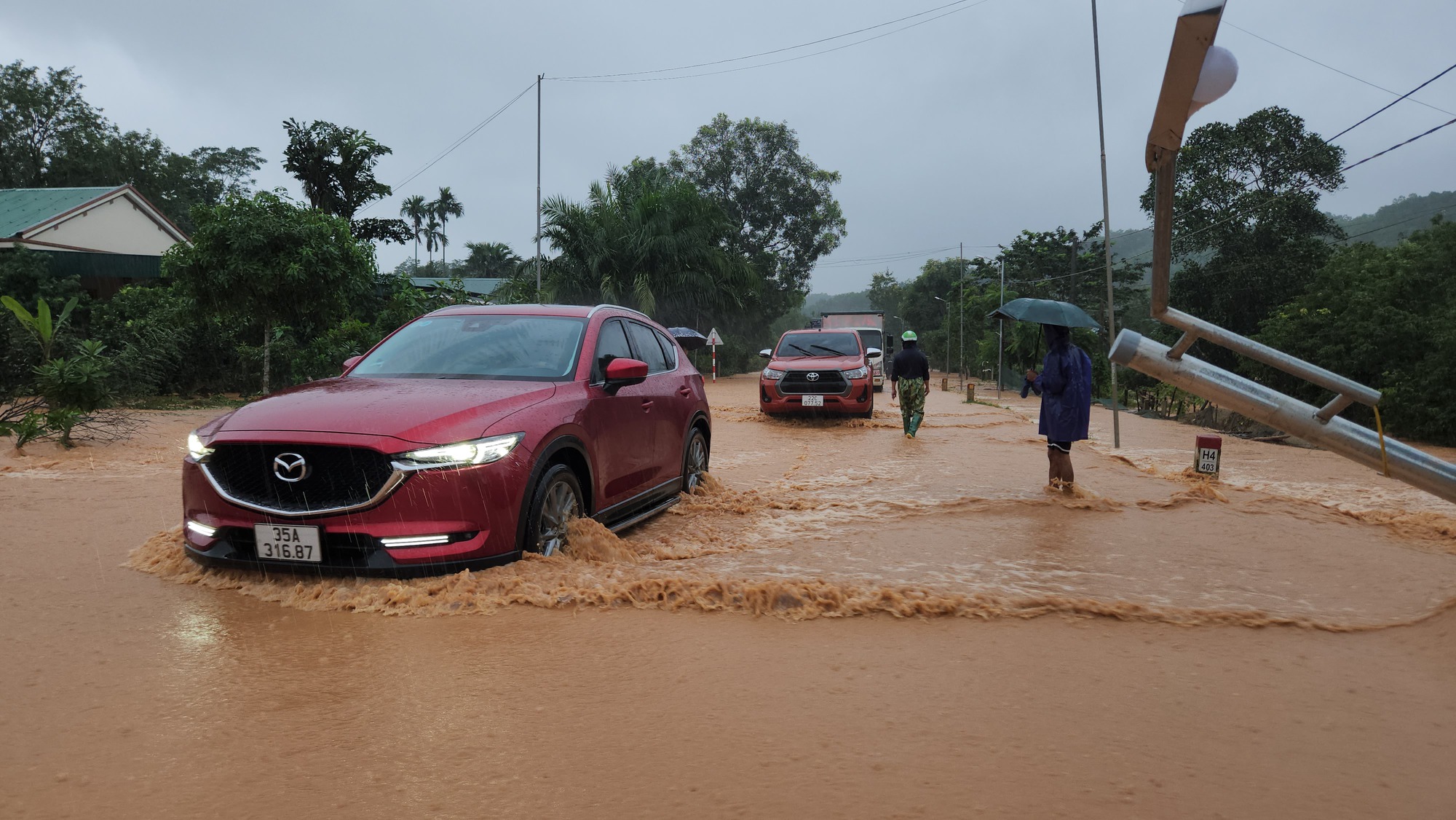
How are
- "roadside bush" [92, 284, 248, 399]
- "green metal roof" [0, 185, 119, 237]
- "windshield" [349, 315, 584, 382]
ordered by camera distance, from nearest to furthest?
"windshield" [349, 315, 584, 382] < "roadside bush" [92, 284, 248, 399] < "green metal roof" [0, 185, 119, 237]

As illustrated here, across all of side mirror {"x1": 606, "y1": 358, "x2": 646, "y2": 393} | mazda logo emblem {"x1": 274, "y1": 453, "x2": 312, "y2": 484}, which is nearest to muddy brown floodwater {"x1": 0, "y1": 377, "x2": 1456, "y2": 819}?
mazda logo emblem {"x1": 274, "y1": 453, "x2": 312, "y2": 484}

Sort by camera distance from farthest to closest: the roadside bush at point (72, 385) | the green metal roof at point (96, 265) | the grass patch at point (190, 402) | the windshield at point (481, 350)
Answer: the green metal roof at point (96, 265) → the grass patch at point (190, 402) → the roadside bush at point (72, 385) → the windshield at point (481, 350)

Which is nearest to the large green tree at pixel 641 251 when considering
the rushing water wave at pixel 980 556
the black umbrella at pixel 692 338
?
the black umbrella at pixel 692 338

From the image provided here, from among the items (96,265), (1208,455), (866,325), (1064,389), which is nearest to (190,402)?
(96,265)

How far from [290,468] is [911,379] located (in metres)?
11.4

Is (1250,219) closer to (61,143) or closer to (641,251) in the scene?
(641,251)

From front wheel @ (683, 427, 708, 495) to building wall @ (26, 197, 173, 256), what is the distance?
83.2ft

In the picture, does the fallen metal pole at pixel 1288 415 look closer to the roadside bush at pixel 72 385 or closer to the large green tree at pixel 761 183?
the roadside bush at pixel 72 385

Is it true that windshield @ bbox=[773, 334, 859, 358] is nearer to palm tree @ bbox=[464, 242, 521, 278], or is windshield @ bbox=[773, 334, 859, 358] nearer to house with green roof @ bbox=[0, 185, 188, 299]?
house with green roof @ bbox=[0, 185, 188, 299]

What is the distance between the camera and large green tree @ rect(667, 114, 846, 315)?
56.8 m

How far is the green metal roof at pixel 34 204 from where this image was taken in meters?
27.9

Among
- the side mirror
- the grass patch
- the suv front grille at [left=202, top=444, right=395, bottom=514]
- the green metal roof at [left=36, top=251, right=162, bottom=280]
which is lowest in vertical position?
the grass patch

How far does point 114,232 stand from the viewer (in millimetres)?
31562

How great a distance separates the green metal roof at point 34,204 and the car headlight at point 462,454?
2927 centimetres
